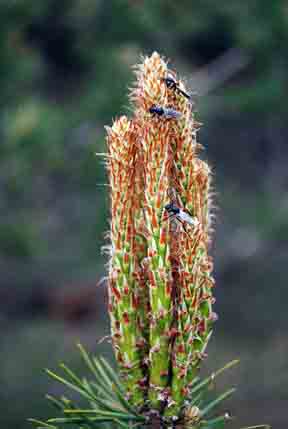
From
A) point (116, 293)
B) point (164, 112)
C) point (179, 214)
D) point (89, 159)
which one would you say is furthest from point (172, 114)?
point (89, 159)

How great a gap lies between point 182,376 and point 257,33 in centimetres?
538

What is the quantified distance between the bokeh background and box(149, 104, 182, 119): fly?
5.37ft

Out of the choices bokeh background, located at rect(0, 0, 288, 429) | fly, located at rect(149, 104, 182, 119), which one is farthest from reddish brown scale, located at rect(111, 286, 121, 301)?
bokeh background, located at rect(0, 0, 288, 429)

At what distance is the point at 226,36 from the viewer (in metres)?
8.13

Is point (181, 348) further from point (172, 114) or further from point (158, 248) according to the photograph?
point (172, 114)

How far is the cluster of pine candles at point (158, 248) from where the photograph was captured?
1.35m

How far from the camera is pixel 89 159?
640cm

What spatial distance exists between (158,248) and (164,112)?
233mm

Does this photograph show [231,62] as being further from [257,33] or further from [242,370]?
[242,370]

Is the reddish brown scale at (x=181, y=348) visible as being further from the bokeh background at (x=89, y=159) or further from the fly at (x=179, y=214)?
the bokeh background at (x=89, y=159)

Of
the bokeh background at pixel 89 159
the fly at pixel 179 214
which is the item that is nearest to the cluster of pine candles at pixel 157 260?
the fly at pixel 179 214

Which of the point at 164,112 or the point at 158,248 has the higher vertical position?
the point at 164,112

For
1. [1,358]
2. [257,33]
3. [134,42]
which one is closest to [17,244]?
[134,42]

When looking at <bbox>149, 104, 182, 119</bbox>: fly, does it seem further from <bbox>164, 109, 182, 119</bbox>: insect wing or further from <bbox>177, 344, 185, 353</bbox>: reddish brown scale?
<bbox>177, 344, 185, 353</bbox>: reddish brown scale
